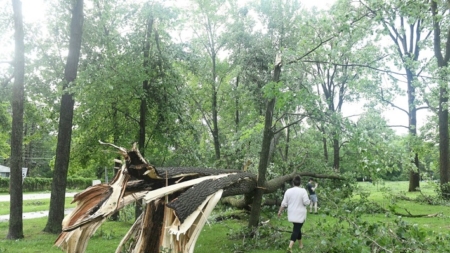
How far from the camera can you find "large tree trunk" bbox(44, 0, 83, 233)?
10789mm

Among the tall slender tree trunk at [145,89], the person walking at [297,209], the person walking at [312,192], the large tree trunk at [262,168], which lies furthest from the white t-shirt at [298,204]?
the tall slender tree trunk at [145,89]

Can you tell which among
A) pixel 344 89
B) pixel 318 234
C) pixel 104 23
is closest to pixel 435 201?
pixel 318 234

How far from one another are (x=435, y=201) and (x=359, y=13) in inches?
397

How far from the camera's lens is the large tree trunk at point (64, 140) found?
10789mm

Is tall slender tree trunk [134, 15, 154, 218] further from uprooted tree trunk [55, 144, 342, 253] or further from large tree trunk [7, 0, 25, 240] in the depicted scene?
uprooted tree trunk [55, 144, 342, 253]

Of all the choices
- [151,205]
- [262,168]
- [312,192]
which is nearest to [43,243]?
[151,205]

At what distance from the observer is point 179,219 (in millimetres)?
4445

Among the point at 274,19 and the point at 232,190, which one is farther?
the point at 274,19

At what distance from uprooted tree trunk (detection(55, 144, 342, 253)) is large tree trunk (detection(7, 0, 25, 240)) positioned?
18.1 feet

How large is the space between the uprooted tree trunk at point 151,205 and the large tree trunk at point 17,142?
5.51 meters

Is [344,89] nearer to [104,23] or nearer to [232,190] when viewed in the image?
[104,23]

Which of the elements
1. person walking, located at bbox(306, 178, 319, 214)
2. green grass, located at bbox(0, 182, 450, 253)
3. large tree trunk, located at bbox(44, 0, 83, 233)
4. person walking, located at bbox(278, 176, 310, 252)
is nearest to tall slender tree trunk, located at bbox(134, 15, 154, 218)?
large tree trunk, located at bbox(44, 0, 83, 233)

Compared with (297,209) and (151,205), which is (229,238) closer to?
(297,209)

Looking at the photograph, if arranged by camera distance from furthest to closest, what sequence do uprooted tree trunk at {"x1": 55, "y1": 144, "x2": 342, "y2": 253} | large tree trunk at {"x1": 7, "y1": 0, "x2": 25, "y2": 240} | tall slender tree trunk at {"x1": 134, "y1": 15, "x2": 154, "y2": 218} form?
tall slender tree trunk at {"x1": 134, "y1": 15, "x2": 154, "y2": 218} → large tree trunk at {"x1": 7, "y1": 0, "x2": 25, "y2": 240} → uprooted tree trunk at {"x1": 55, "y1": 144, "x2": 342, "y2": 253}
